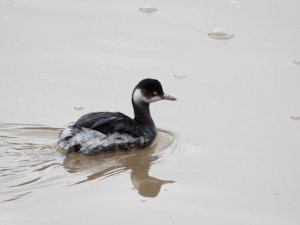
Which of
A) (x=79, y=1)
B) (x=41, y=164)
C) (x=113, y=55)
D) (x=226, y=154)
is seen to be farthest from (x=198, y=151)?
(x=79, y=1)

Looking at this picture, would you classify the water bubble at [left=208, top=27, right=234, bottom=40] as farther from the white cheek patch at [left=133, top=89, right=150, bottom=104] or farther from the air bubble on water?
the white cheek patch at [left=133, top=89, right=150, bottom=104]

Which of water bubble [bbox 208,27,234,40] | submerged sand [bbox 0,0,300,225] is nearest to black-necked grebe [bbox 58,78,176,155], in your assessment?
submerged sand [bbox 0,0,300,225]

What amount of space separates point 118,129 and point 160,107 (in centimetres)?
100

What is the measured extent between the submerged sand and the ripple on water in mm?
12

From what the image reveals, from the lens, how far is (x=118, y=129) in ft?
27.9

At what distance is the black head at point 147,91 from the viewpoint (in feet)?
29.0

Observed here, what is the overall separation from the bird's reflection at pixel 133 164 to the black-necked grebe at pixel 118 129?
87mm

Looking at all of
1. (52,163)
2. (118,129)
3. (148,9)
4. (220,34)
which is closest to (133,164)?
(118,129)

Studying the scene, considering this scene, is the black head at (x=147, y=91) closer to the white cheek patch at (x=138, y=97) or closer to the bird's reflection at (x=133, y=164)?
the white cheek patch at (x=138, y=97)

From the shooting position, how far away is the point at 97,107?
8977 millimetres

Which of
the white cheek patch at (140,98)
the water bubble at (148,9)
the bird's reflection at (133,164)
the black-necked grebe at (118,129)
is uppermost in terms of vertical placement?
the water bubble at (148,9)

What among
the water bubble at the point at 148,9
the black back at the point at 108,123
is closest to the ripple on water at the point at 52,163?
the black back at the point at 108,123

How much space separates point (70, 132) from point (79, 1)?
3.89m

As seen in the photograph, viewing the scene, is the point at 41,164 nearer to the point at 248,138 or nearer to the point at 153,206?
the point at 153,206
